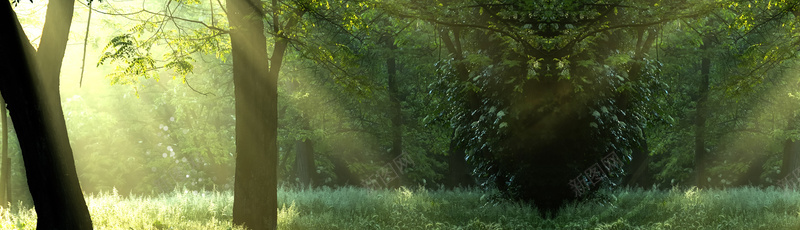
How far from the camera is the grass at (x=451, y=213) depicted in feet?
39.7

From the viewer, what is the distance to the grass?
477 inches

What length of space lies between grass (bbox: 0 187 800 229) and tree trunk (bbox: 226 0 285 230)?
0.59 metres

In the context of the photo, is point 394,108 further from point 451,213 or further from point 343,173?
point 451,213

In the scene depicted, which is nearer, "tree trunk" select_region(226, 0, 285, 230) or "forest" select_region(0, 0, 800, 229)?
"forest" select_region(0, 0, 800, 229)

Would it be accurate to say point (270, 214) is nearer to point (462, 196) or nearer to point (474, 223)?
point (474, 223)

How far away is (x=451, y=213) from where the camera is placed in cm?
1457

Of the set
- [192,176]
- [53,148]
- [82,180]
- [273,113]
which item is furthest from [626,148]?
[82,180]

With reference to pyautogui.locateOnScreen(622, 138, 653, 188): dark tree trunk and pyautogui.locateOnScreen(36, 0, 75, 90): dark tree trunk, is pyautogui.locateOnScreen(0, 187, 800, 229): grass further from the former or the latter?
pyautogui.locateOnScreen(622, 138, 653, 188): dark tree trunk

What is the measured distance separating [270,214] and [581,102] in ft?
23.7

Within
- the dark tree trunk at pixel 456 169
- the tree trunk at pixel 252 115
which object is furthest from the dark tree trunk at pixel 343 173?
the tree trunk at pixel 252 115

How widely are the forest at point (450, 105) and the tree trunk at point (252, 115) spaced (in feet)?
0.09

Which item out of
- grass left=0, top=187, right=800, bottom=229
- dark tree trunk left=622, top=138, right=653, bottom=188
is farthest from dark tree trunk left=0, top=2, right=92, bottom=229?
dark tree trunk left=622, top=138, right=653, bottom=188

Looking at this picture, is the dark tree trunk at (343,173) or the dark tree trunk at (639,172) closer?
the dark tree trunk at (343,173)

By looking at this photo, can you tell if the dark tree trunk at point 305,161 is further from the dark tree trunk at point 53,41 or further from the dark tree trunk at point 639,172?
the dark tree trunk at point 53,41
